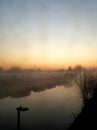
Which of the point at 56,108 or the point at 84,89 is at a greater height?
the point at 84,89

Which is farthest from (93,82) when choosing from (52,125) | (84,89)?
(52,125)

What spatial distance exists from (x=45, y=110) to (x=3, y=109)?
15.9 meters

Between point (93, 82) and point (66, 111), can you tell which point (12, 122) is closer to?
point (66, 111)

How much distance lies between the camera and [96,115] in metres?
15.1

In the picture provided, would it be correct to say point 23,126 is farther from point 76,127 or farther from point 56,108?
point 76,127

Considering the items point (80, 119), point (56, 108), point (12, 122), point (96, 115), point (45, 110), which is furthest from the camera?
point (45, 110)

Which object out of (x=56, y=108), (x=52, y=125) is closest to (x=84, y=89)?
(x=52, y=125)

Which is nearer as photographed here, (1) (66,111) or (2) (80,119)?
(2) (80,119)

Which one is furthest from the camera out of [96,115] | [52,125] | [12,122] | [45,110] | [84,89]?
[45,110]

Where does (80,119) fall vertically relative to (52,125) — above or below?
above

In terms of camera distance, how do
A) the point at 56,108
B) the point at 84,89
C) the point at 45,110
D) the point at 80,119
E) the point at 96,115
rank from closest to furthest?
the point at 96,115
the point at 80,119
the point at 84,89
the point at 56,108
the point at 45,110

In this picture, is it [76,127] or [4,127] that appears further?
[4,127]

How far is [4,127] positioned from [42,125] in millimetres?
9707

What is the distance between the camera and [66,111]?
6750 centimetres
